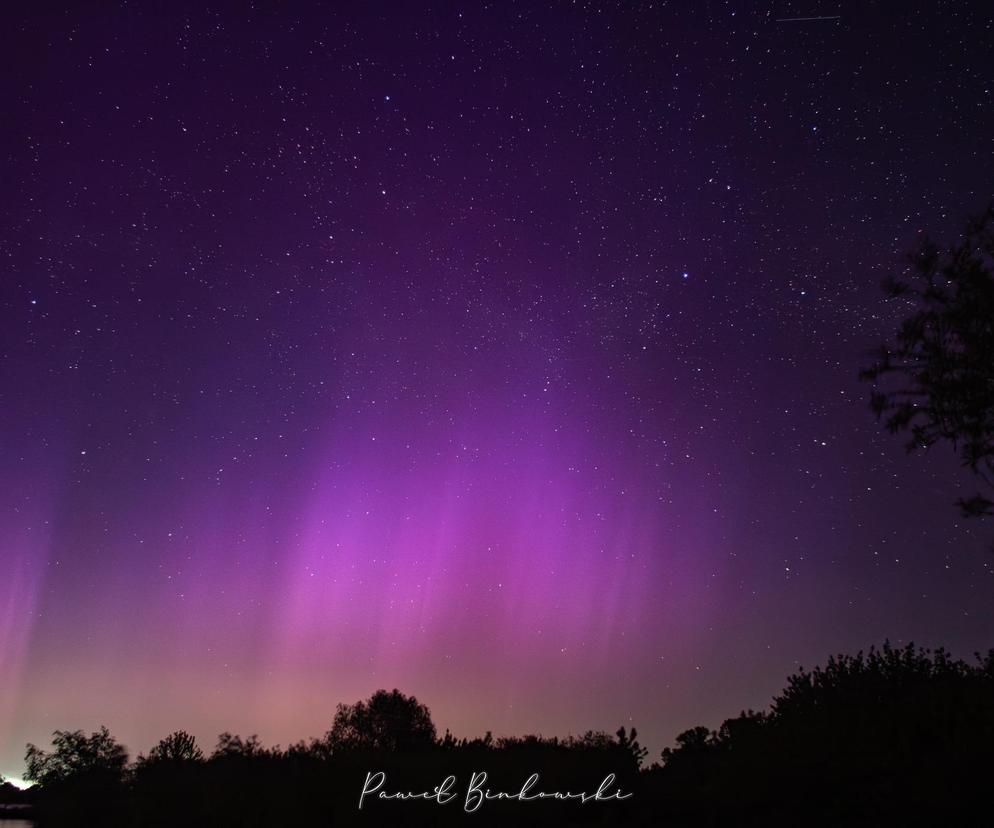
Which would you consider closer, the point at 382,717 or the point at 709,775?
the point at 709,775

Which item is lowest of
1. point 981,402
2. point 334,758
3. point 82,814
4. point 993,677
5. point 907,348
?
point 82,814

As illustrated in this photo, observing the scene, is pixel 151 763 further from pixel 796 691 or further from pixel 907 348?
pixel 907 348

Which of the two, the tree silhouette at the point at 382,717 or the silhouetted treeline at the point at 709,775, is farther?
the tree silhouette at the point at 382,717

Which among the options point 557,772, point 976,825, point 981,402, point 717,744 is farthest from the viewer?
point 717,744

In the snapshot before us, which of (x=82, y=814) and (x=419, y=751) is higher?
(x=419, y=751)

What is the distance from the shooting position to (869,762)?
10.3 m

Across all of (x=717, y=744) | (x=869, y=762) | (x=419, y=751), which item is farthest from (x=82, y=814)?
(x=869, y=762)

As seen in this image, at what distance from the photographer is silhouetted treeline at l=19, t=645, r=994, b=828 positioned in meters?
8.84

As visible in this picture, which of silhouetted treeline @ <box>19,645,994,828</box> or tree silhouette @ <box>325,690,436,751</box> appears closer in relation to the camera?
silhouetted treeline @ <box>19,645,994,828</box>

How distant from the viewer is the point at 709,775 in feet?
39.3

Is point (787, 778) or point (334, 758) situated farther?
point (334, 758)

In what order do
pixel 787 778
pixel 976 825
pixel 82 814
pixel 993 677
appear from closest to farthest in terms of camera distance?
pixel 976 825 → pixel 787 778 → pixel 993 677 → pixel 82 814

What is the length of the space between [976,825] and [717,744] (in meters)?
9.48

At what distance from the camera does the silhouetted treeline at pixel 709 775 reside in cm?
884
